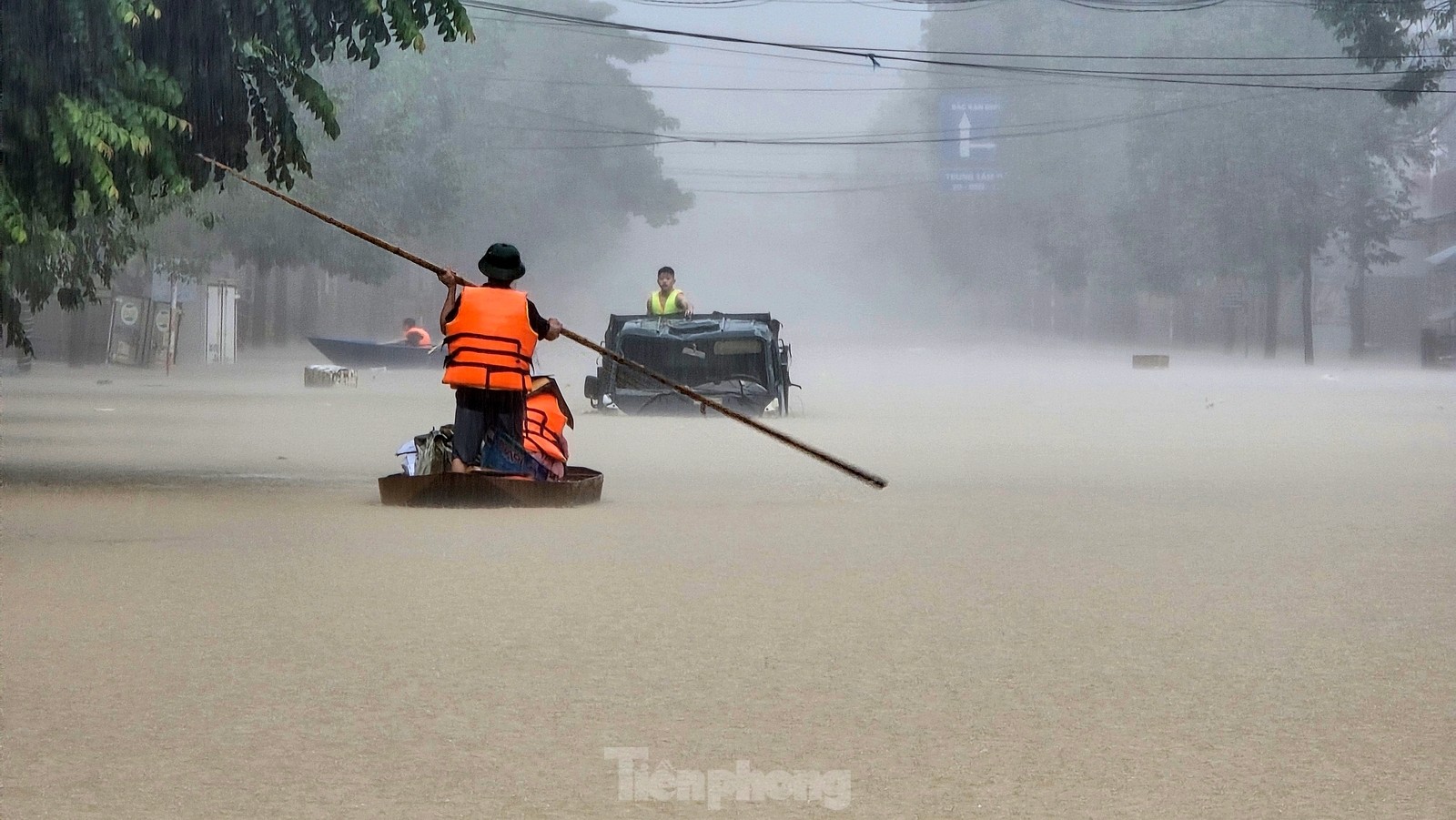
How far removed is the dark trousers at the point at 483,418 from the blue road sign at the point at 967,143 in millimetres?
42130

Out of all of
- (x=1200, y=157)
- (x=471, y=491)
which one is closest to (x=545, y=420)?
(x=471, y=491)

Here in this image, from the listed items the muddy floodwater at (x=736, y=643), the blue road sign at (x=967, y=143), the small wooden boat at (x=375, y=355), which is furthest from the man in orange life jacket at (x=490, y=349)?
the blue road sign at (x=967, y=143)

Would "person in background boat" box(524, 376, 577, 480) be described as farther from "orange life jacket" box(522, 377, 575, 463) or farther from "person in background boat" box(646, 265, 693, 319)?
"person in background boat" box(646, 265, 693, 319)

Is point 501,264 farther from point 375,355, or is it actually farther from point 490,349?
point 375,355

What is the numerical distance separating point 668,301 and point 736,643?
19916 millimetres

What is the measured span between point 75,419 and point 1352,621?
19.0m

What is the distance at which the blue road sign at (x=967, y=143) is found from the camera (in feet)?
183

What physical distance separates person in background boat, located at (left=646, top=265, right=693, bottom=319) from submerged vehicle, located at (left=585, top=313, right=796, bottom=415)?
9.5 inches

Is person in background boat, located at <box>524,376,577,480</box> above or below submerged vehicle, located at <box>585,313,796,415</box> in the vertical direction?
below

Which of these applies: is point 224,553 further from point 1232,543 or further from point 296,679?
point 1232,543

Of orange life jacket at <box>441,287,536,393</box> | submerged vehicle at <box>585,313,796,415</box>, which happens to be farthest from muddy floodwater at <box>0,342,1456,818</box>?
submerged vehicle at <box>585,313,796,415</box>

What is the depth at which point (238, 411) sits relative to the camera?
1107 inches

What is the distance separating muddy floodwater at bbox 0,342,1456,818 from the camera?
611cm

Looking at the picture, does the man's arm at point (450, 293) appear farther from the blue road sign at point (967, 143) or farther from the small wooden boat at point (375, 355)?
the blue road sign at point (967, 143)
